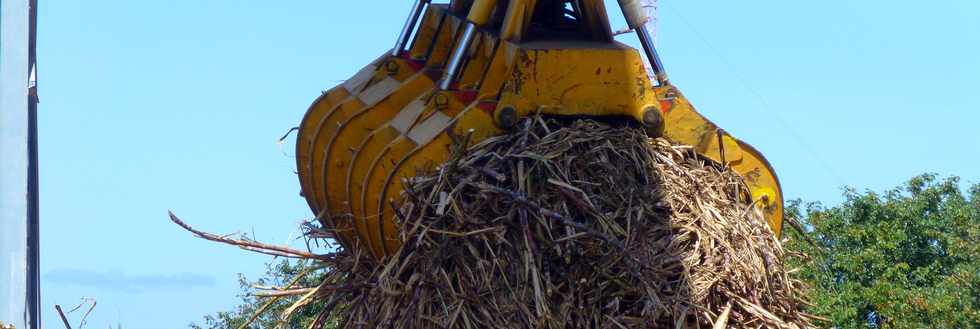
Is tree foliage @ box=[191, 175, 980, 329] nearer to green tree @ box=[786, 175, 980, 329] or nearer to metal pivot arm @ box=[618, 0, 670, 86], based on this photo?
green tree @ box=[786, 175, 980, 329]

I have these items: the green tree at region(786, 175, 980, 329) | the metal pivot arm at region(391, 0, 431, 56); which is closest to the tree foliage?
the green tree at region(786, 175, 980, 329)

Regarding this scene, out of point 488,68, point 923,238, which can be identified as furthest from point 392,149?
point 923,238

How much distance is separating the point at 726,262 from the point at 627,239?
0.41 m

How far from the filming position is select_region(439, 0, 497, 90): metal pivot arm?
692cm

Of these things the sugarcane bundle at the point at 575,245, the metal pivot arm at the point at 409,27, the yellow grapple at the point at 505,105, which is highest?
the metal pivot arm at the point at 409,27

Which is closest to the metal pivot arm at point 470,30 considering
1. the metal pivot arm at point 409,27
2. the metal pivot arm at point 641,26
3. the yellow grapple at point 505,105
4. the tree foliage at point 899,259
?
the yellow grapple at point 505,105

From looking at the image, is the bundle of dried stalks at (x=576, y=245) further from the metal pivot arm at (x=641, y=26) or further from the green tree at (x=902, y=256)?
the green tree at (x=902, y=256)

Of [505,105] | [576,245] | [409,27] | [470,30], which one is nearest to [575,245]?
[576,245]

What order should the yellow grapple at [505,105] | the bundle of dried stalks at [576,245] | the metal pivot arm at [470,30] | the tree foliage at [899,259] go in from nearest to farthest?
the bundle of dried stalks at [576,245] → the yellow grapple at [505,105] → the metal pivot arm at [470,30] → the tree foliage at [899,259]

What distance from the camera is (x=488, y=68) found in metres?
6.66

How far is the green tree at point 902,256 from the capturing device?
18.8 metres

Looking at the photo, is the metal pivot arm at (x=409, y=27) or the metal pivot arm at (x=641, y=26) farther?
the metal pivot arm at (x=409, y=27)

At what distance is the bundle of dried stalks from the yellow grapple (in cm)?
12

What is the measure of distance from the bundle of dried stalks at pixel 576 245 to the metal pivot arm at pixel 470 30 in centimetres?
72
